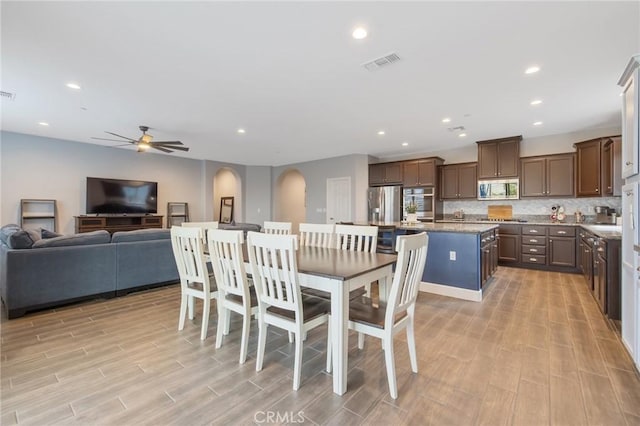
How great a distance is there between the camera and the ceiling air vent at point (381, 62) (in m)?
2.70

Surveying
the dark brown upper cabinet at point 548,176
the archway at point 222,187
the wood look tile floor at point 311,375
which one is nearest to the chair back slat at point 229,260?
the wood look tile floor at point 311,375

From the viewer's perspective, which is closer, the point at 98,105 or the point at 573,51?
the point at 573,51

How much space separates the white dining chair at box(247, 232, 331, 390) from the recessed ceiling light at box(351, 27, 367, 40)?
1731 mm

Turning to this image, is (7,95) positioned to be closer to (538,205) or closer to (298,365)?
(298,365)

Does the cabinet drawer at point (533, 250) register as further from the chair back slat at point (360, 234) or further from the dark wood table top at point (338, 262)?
the dark wood table top at point (338, 262)

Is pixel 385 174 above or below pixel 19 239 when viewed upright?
above

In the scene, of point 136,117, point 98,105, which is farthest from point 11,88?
point 136,117

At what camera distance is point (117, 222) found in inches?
260

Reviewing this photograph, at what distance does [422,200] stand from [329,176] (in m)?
2.55

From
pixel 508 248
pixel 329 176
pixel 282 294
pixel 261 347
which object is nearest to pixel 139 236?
pixel 261 347

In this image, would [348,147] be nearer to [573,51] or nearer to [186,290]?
[573,51]

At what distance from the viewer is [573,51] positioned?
2625 millimetres

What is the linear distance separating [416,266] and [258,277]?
1155 mm

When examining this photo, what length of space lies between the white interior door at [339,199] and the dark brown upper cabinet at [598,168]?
→ 15.1ft
